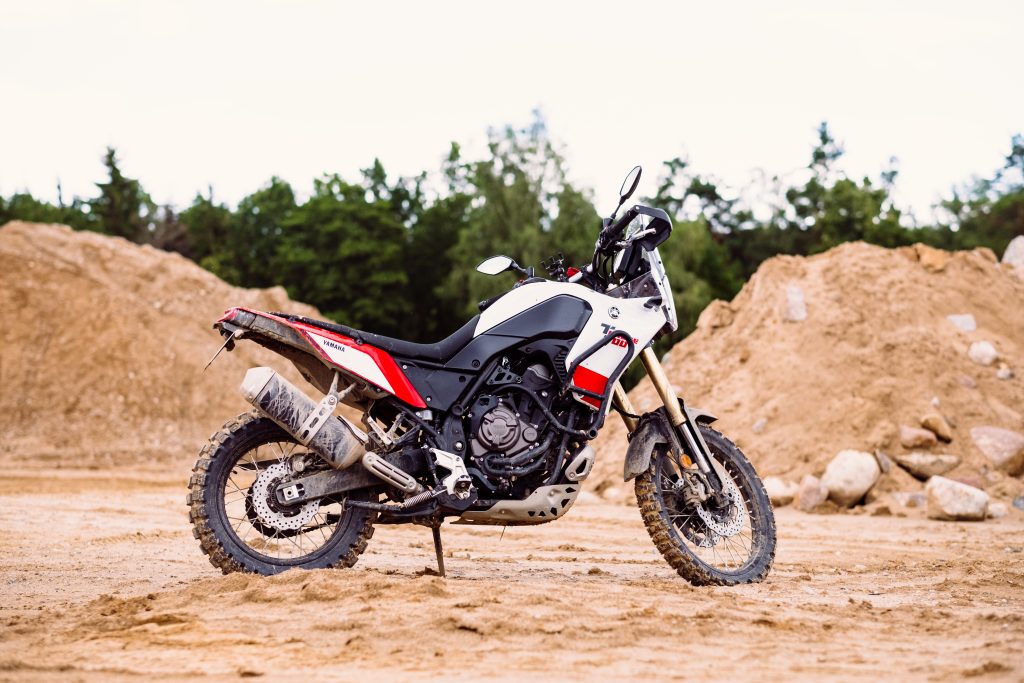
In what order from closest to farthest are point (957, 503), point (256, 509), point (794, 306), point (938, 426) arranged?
point (256, 509), point (957, 503), point (938, 426), point (794, 306)

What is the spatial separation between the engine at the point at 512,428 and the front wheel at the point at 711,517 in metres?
0.68

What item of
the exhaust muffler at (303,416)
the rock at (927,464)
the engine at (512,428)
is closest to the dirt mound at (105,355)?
the rock at (927,464)

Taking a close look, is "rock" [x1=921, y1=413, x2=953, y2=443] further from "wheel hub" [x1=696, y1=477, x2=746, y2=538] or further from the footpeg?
the footpeg

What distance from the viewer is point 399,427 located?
5.85 metres

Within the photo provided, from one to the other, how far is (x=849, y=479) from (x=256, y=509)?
830 cm

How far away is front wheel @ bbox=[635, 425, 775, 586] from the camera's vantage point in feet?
20.2

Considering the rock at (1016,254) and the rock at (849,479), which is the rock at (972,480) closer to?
the rock at (849,479)

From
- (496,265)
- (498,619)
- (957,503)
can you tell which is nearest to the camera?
(498,619)

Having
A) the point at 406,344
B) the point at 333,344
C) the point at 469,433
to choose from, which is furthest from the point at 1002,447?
the point at 333,344

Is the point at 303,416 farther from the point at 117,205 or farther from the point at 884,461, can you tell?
the point at 117,205

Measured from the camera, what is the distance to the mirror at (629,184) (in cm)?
642

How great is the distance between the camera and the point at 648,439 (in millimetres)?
6367

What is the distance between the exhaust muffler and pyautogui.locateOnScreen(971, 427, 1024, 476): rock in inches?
374

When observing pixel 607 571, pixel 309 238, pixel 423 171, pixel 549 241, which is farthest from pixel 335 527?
pixel 423 171
